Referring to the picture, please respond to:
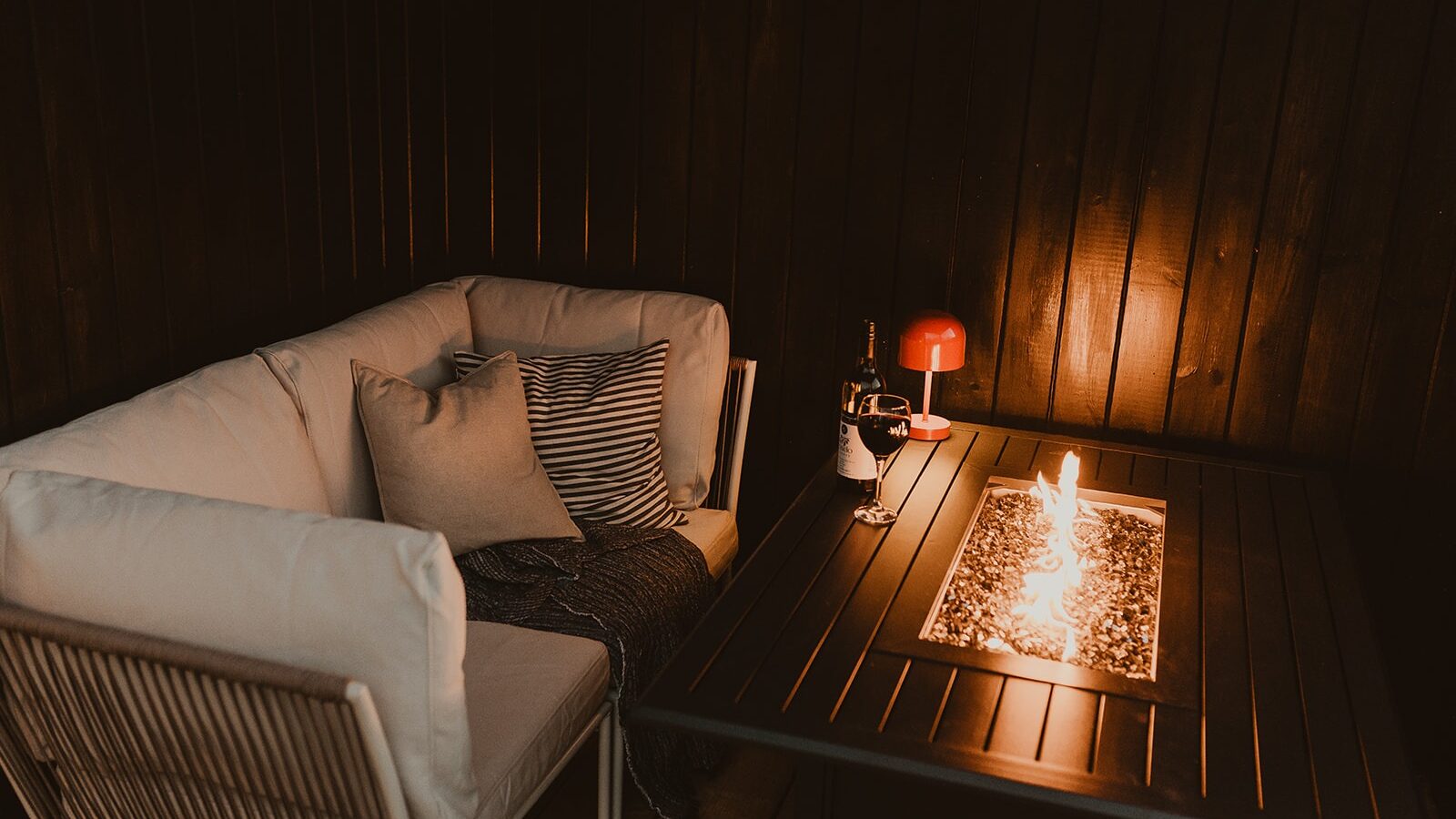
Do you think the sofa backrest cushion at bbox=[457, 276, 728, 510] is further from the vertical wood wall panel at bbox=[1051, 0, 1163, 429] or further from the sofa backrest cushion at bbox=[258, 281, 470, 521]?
the vertical wood wall panel at bbox=[1051, 0, 1163, 429]

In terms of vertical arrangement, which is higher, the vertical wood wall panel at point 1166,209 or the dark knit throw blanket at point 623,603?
the vertical wood wall panel at point 1166,209

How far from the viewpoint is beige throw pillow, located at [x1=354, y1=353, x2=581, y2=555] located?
235cm

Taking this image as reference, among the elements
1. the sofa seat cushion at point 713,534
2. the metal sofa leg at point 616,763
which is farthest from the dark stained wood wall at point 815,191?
the metal sofa leg at point 616,763

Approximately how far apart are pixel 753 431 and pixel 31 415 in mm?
1675

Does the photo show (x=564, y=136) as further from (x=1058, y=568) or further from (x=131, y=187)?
(x=1058, y=568)

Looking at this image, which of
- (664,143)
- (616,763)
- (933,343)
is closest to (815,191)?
(664,143)

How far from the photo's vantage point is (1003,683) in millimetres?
1579

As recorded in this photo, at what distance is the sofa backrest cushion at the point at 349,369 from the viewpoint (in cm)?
231

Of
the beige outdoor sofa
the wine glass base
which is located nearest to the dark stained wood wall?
the beige outdoor sofa

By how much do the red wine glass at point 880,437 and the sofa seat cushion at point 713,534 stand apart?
2.04 ft

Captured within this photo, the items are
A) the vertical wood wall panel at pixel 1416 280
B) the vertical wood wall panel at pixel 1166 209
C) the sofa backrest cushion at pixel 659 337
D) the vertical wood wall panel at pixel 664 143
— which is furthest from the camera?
the vertical wood wall panel at pixel 664 143

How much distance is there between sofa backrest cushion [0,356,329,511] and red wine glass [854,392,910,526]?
1.02 meters

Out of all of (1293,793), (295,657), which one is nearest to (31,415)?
(295,657)

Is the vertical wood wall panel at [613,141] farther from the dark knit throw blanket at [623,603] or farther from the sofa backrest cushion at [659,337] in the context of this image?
the dark knit throw blanket at [623,603]
